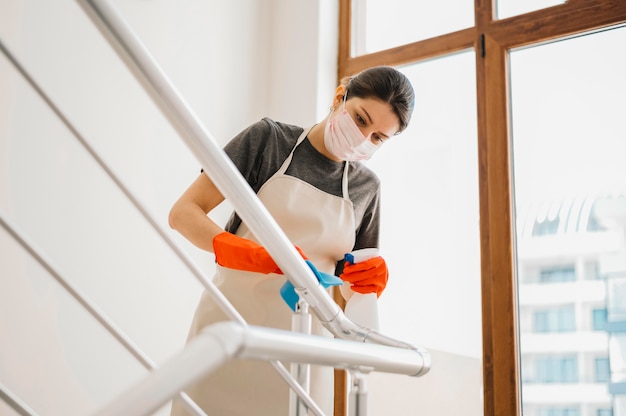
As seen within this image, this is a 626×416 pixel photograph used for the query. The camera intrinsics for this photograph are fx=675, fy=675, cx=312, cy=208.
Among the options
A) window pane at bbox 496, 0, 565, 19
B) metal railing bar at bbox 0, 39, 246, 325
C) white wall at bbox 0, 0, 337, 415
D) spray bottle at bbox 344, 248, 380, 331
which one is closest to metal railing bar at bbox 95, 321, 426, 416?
metal railing bar at bbox 0, 39, 246, 325

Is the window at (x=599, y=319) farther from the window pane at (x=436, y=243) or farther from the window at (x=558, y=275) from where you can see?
the window pane at (x=436, y=243)

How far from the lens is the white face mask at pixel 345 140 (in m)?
1.57

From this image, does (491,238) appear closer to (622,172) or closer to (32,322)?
(622,172)

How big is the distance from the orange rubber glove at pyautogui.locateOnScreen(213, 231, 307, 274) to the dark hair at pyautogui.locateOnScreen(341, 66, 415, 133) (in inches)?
21.4

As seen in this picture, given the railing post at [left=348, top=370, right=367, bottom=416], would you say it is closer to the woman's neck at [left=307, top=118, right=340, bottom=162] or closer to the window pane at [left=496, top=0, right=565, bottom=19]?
the woman's neck at [left=307, top=118, right=340, bottom=162]

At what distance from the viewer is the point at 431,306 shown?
7.58 feet

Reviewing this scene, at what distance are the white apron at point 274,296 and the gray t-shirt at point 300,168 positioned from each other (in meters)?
0.02

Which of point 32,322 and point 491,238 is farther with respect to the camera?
point 491,238

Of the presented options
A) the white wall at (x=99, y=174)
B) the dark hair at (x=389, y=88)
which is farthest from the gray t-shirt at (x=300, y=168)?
the white wall at (x=99, y=174)

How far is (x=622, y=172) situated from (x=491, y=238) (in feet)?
1.43

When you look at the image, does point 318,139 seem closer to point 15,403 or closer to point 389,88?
point 389,88

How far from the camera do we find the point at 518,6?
2.38 meters

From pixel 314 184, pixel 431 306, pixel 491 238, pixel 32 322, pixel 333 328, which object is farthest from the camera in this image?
pixel 431 306

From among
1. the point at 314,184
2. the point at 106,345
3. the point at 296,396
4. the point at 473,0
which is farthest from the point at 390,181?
the point at 296,396
